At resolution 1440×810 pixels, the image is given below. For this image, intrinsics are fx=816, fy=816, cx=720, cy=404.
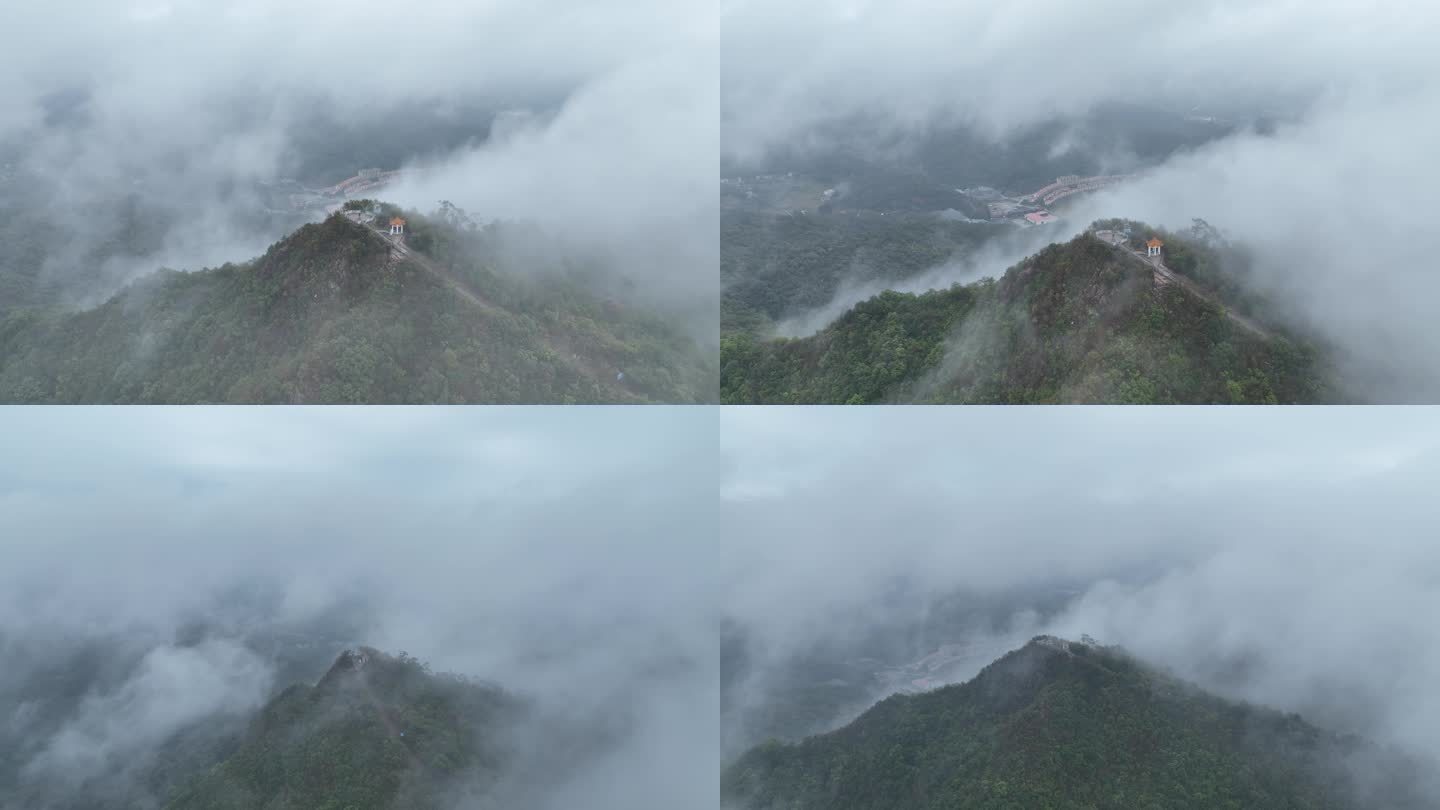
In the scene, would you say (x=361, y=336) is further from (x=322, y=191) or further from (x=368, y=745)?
(x=322, y=191)

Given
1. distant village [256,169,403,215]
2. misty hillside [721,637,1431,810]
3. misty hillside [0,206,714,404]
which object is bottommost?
misty hillside [721,637,1431,810]

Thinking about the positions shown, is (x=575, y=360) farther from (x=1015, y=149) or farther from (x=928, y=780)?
(x=1015, y=149)

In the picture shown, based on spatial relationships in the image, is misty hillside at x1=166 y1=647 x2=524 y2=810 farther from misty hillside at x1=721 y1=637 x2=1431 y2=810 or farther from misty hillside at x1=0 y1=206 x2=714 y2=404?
misty hillside at x1=0 y1=206 x2=714 y2=404

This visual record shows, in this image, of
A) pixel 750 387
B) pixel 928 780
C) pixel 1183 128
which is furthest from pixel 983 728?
pixel 1183 128

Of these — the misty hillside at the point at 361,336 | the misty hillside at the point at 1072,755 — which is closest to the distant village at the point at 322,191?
the misty hillside at the point at 361,336

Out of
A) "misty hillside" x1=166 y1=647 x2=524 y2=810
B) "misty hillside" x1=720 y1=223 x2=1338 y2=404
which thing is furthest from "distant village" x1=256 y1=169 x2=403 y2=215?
"misty hillside" x1=166 y1=647 x2=524 y2=810

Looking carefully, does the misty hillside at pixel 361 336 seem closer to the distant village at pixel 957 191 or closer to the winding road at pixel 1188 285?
the winding road at pixel 1188 285
